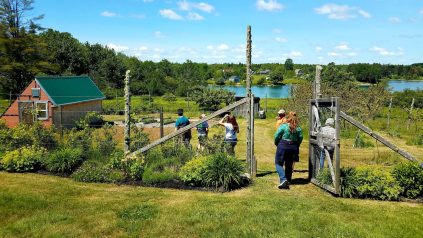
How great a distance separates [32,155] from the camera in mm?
11016

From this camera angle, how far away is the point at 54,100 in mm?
24406

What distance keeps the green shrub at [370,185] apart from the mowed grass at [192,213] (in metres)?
0.26

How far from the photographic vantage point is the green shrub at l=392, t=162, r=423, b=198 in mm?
8195

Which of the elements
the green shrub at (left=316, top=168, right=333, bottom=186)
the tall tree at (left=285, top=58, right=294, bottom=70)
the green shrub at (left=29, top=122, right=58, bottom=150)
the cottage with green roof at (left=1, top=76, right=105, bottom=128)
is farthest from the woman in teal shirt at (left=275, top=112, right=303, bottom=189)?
the tall tree at (left=285, top=58, right=294, bottom=70)

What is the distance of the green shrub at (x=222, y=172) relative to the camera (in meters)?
9.07

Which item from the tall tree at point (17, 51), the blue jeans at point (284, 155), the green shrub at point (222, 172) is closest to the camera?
the green shrub at point (222, 172)

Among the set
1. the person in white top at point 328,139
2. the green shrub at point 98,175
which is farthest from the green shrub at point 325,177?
the green shrub at point 98,175

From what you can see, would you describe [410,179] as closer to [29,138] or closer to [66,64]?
[29,138]

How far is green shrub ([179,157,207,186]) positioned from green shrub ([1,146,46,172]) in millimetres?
4543

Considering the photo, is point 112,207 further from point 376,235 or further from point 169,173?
point 376,235

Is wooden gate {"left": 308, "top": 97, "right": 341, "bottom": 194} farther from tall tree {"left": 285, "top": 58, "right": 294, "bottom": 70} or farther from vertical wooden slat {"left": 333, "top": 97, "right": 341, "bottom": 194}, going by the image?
tall tree {"left": 285, "top": 58, "right": 294, "bottom": 70}

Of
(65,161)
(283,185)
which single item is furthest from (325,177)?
(65,161)

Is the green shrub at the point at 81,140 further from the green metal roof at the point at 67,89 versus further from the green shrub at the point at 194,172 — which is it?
the green metal roof at the point at 67,89

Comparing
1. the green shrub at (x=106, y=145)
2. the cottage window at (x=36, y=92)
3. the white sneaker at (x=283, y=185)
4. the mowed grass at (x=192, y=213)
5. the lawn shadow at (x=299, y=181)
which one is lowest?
the mowed grass at (x=192, y=213)
